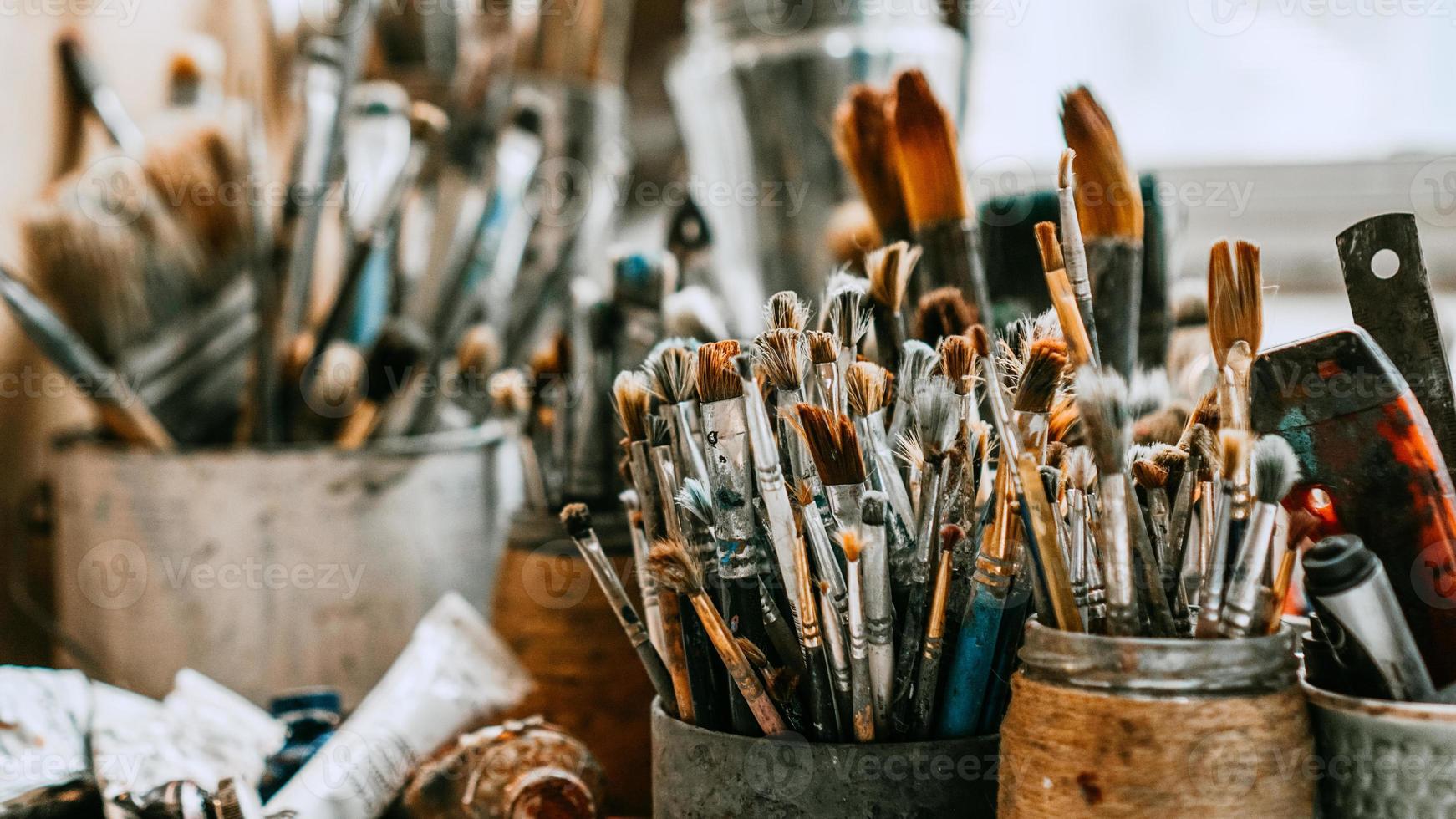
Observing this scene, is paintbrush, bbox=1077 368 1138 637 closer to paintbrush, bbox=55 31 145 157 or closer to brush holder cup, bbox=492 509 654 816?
brush holder cup, bbox=492 509 654 816

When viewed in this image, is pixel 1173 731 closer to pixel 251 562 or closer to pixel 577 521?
pixel 577 521

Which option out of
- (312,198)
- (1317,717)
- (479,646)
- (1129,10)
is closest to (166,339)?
(312,198)

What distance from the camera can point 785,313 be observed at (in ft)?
1.42

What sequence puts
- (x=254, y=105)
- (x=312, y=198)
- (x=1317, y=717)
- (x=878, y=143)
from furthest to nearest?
(x=254, y=105)
(x=312, y=198)
(x=878, y=143)
(x=1317, y=717)

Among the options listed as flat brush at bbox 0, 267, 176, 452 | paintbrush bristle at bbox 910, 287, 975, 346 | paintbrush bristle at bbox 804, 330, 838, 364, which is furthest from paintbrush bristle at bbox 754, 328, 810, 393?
flat brush at bbox 0, 267, 176, 452

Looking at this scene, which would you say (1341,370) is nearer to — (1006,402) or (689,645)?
(1006,402)

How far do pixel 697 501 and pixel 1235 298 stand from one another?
210 mm

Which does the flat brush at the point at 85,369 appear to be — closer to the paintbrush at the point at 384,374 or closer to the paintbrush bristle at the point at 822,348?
the paintbrush at the point at 384,374

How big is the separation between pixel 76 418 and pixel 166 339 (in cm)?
17

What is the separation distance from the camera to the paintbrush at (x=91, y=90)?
2.82 feet

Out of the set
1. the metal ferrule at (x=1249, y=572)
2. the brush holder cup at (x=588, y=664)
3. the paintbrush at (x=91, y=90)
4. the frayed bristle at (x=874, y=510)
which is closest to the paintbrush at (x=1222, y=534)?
the metal ferrule at (x=1249, y=572)

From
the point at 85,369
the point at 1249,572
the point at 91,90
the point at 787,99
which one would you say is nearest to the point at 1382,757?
the point at 1249,572

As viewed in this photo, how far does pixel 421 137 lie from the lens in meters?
0.88

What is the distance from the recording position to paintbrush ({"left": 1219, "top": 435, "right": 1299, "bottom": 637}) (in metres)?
0.36
